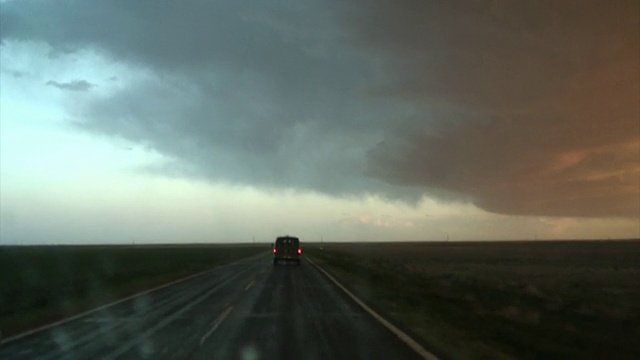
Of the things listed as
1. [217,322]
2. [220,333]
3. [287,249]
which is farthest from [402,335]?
[287,249]

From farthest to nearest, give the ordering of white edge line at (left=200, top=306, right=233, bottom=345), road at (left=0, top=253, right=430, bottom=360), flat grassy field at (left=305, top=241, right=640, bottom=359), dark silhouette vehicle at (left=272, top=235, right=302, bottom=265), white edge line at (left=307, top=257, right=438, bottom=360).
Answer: dark silhouette vehicle at (left=272, top=235, right=302, bottom=265) < white edge line at (left=200, top=306, right=233, bottom=345) < flat grassy field at (left=305, top=241, right=640, bottom=359) < road at (left=0, top=253, right=430, bottom=360) < white edge line at (left=307, top=257, right=438, bottom=360)

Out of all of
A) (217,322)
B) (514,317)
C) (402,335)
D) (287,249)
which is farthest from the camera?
(287,249)

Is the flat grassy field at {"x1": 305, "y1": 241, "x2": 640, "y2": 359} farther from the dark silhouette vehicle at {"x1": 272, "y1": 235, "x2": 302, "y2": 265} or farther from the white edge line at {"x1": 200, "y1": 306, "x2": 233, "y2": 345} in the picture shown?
the dark silhouette vehicle at {"x1": 272, "y1": 235, "x2": 302, "y2": 265}

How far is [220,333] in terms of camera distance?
15945 millimetres

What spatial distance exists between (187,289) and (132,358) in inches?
750

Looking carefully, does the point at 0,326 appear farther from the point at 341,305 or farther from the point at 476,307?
the point at 476,307

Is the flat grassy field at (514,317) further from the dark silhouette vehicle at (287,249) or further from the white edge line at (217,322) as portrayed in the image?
the dark silhouette vehicle at (287,249)

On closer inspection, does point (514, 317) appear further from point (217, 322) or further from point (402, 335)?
point (217, 322)

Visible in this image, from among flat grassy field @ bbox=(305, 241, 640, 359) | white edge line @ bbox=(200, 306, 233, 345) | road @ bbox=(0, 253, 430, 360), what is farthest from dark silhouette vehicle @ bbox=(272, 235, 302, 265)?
white edge line @ bbox=(200, 306, 233, 345)

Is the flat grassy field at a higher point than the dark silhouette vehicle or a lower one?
lower

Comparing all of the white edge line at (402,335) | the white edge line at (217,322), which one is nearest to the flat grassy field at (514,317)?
the white edge line at (402,335)

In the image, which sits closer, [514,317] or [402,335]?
[402,335]

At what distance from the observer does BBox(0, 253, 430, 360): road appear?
517 inches

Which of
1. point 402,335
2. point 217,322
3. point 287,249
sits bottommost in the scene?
point 402,335
